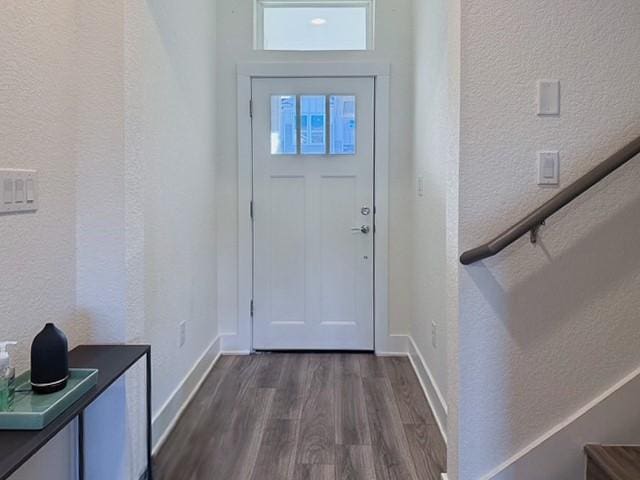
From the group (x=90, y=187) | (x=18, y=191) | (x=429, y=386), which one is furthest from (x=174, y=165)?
(x=429, y=386)

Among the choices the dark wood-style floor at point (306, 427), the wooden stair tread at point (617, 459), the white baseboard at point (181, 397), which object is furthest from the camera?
the white baseboard at point (181, 397)

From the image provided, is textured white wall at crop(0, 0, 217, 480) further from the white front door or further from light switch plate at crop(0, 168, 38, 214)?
the white front door

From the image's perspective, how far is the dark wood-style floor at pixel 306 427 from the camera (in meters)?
2.03

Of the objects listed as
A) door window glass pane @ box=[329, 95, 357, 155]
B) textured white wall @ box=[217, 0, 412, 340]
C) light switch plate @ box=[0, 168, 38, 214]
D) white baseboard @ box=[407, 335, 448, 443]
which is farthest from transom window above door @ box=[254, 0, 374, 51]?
light switch plate @ box=[0, 168, 38, 214]

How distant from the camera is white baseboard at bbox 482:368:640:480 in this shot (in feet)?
5.34

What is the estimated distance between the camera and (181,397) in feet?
8.44

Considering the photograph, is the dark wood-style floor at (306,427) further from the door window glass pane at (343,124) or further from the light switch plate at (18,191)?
the door window glass pane at (343,124)

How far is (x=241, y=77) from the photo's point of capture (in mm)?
3451

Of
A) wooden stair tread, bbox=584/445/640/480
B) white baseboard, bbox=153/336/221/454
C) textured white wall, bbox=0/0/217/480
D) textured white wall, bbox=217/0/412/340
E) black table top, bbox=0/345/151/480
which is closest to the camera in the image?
black table top, bbox=0/345/151/480

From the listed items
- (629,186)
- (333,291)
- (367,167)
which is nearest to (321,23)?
(367,167)

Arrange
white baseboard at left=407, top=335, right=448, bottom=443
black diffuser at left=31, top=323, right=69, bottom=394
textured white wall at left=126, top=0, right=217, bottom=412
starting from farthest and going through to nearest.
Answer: white baseboard at left=407, top=335, right=448, bottom=443 < textured white wall at left=126, top=0, right=217, bottom=412 < black diffuser at left=31, top=323, right=69, bottom=394

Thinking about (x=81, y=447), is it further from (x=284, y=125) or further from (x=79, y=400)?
(x=284, y=125)

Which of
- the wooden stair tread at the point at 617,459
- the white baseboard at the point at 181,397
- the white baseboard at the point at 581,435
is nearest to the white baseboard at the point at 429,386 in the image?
the white baseboard at the point at 581,435

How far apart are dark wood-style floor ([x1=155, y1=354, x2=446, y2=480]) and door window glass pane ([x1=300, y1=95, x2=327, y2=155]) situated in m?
1.51
